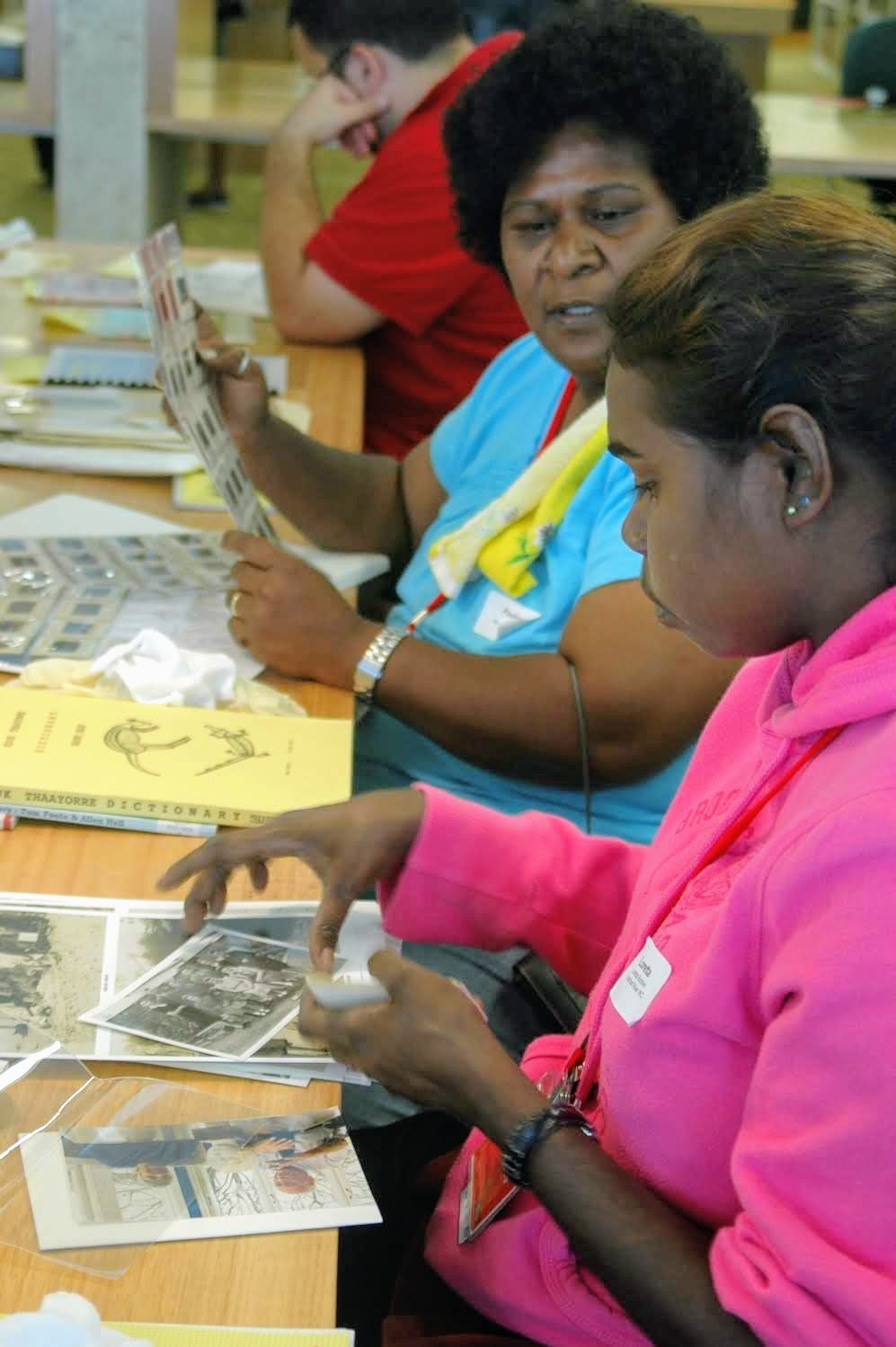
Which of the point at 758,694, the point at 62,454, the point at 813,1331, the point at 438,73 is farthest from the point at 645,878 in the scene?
the point at 438,73

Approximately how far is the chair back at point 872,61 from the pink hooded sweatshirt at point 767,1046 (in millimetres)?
4635

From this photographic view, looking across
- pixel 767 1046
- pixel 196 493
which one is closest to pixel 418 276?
pixel 196 493

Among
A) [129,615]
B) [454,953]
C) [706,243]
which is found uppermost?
[706,243]

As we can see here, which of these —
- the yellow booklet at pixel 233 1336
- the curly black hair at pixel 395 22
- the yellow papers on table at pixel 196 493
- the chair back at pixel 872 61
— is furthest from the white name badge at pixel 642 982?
the chair back at pixel 872 61

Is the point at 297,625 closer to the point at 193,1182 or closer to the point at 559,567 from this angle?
the point at 559,567

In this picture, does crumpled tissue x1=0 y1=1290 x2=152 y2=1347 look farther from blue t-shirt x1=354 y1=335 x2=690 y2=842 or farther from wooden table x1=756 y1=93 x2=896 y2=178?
wooden table x1=756 y1=93 x2=896 y2=178

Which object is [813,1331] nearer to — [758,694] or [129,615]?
[758,694]

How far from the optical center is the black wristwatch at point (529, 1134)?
1033mm

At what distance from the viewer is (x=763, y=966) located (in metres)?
0.94

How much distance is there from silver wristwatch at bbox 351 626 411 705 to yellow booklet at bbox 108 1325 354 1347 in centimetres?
93

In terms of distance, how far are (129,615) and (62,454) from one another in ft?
2.00

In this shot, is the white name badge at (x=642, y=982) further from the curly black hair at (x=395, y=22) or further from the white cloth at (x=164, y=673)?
the curly black hair at (x=395, y=22)

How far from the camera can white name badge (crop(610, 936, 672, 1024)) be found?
3.34 ft

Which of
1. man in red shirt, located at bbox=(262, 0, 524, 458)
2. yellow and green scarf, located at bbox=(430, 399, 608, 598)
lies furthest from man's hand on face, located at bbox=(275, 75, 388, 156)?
yellow and green scarf, located at bbox=(430, 399, 608, 598)
